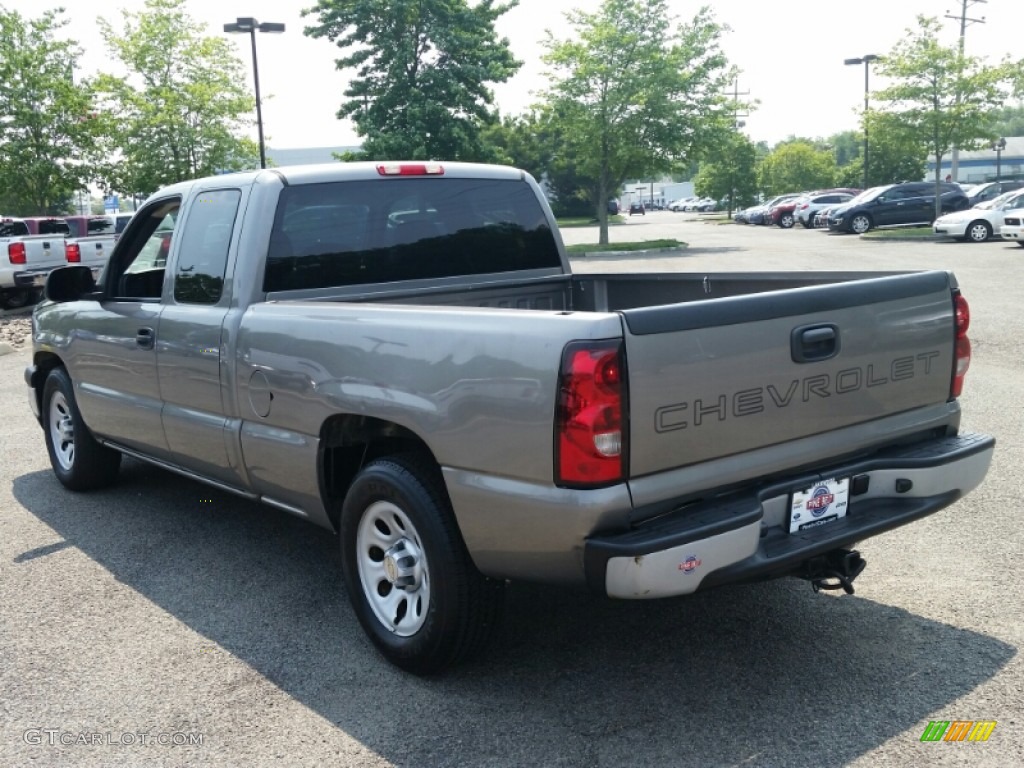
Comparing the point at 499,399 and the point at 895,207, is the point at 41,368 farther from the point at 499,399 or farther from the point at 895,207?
the point at 895,207

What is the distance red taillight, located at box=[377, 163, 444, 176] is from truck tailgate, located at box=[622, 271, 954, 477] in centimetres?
221

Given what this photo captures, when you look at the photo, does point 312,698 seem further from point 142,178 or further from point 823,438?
point 142,178


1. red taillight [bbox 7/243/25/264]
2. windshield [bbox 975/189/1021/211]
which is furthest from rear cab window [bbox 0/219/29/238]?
windshield [bbox 975/189/1021/211]

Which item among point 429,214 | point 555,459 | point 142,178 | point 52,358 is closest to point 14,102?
point 142,178

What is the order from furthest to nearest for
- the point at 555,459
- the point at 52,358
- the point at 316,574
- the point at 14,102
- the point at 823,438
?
the point at 14,102
the point at 52,358
the point at 316,574
the point at 823,438
the point at 555,459

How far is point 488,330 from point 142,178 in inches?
1234

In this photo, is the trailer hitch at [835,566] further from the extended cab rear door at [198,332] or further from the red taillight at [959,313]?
the extended cab rear door at [198,332]

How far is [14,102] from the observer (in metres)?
30.5

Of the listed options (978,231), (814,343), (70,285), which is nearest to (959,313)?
(814,343)

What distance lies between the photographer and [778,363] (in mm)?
3373

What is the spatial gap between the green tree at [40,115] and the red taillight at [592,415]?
32002 millimetres

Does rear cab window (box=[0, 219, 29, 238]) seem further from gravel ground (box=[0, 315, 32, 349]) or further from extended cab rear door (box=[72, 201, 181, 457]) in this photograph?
extended cab rear door (box=[72, 201, 181, 457])

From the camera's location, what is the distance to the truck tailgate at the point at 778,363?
123 inches

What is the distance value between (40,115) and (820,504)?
32.6 m
